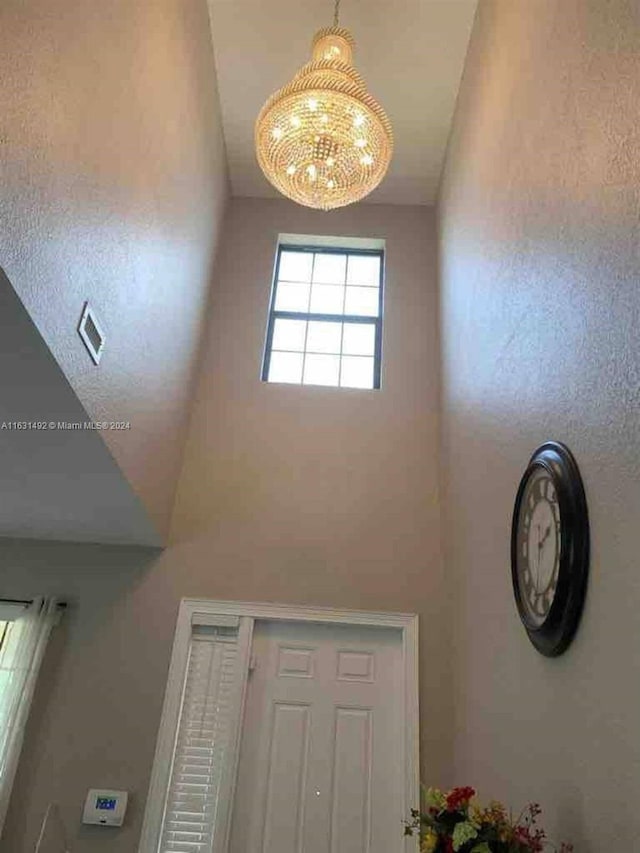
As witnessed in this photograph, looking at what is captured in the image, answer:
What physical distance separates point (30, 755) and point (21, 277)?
2648 mm

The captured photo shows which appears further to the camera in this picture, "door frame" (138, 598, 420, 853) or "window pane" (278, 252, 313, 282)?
"window pane" (278, 252, 313, 282)

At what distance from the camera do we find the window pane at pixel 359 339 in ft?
15.4

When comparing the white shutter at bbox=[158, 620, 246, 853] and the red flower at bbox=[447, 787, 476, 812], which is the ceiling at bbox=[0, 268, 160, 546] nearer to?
the white shutter at bbox=[158, 620, 246, 853]

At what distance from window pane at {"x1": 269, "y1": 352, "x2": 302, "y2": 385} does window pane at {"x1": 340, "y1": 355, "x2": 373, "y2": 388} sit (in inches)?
12.8

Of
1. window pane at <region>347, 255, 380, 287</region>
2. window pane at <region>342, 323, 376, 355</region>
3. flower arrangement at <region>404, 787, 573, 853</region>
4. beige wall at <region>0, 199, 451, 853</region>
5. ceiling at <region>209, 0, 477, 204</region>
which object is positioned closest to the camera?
flower arrangement at <region>404, 787, 573, 853</region>

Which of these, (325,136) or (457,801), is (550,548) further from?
(325,136)

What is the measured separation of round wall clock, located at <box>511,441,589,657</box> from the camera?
173 cm

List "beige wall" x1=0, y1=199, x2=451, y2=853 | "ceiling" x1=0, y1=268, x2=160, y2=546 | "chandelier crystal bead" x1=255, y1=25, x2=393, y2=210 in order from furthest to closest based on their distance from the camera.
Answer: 1. "beige wall" x1=0, y1=199, x2=451, y2=853
2. "chandelier crystal bead" x1=255, y1=25, x2=393, y2=210
3. "ceiling" x1=0, y1=268, x2=160, y2=546

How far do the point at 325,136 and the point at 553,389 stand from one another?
1.71m

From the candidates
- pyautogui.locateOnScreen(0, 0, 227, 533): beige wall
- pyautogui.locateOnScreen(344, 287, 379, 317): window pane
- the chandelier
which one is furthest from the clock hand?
pyautogui.locateOnScreen(344, 287, 379, 317): window pane

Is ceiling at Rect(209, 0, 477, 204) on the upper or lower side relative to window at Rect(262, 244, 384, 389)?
upper

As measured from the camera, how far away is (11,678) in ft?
10.7

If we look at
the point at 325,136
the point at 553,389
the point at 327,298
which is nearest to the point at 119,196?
the point at 325,136

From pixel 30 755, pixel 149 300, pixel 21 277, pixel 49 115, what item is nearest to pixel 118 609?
pixel 30 755
